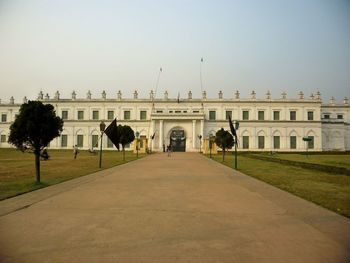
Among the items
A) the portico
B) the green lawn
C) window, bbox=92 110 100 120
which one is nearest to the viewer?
the green lawn

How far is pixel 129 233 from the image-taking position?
553cm

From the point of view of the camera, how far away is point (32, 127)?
1316cm

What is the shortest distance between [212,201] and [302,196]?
120 inches

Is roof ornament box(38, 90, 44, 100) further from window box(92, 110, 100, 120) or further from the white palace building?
window box(92, 110, 100, 120)

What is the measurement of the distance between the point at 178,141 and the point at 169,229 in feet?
206

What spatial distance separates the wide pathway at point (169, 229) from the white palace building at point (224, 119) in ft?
182

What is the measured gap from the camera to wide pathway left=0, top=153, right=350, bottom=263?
14.7 feet

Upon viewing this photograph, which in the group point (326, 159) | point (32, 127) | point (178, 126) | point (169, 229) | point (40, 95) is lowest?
point (169, 229)

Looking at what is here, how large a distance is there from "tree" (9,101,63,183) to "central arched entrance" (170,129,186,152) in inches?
2114

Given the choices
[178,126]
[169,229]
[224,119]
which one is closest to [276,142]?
[224,119]

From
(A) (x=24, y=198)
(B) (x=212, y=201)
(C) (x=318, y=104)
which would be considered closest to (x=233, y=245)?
(B) (x=212, y=201)

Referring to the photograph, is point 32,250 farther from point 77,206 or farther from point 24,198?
point 24,198

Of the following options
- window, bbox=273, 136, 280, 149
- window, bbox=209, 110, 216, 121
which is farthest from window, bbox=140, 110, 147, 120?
window, bbox=273, 136, 280, 149

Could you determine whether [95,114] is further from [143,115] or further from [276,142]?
[276,142]
